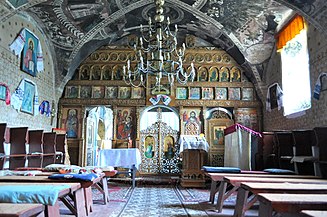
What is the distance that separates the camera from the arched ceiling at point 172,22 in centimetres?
866

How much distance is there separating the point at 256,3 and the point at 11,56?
651cm

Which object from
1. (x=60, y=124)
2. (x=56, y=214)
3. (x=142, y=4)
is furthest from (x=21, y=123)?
(x=56, y=214)

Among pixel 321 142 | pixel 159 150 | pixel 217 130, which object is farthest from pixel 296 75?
pixel 159 150

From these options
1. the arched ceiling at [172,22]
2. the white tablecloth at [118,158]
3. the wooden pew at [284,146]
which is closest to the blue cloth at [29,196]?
the white tablecloth at [118,158]

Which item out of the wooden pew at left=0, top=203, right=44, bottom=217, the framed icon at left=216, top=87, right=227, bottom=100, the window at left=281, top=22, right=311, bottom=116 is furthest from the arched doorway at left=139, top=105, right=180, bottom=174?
the wooden pew at left=0, top=203, right=44, bottom=217

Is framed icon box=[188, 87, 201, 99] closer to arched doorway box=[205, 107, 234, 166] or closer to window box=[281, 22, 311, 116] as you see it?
arched doorway box=[205, 107, 234, 166]

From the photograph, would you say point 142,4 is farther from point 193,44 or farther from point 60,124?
point 60,124

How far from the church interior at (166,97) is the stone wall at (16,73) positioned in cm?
3

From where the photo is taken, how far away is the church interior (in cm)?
617

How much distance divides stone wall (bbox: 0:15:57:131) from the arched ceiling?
1.02 ft

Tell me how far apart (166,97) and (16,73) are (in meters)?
5.19

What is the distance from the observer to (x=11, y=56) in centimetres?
757

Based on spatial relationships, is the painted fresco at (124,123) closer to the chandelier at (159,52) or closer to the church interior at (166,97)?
the church interior at (166,97)

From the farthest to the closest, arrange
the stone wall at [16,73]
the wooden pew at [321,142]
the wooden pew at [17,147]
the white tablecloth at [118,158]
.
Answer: the white tablecloth at [118,158] → the stone wall at [16,73] → the wooden pew at [17,147] → the wooden pew at [321,142]
